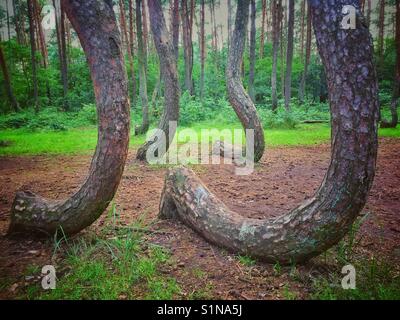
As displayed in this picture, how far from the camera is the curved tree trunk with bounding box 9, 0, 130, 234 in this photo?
118 inches

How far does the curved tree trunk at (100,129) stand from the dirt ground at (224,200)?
1.09 feet

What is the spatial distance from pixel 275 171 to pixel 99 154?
14.9ft

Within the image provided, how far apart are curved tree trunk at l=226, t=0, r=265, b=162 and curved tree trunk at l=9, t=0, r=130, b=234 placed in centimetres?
443

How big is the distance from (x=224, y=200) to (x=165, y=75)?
4.25 m

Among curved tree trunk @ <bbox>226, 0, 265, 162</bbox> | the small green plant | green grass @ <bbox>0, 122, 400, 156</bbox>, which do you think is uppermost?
curved tree trunk @ <bbox>226, 0, 265, 162</bbox>

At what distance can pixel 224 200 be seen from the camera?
4.88 metres

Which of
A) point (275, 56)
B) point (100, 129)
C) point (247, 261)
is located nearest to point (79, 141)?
point (100, 129)

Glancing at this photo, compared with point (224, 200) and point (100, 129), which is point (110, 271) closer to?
point (100, 129)

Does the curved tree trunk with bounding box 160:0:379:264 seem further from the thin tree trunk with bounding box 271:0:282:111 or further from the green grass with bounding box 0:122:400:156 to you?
the thin tree trunk with bounding box 271:0:282:111

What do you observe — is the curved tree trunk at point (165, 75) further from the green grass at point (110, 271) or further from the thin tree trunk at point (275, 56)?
the thin tree trunk at point (275, 56)

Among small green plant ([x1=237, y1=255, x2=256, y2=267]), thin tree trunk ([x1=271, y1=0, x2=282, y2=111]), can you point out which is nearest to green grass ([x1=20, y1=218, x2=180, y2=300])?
small green plant ([x1=237, y1=255, x2=256, y2=267])

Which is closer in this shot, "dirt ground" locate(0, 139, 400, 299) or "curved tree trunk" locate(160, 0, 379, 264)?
"curved tree trunk" locate(160, 0, 379, 264)

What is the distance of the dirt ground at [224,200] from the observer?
8.94ft
